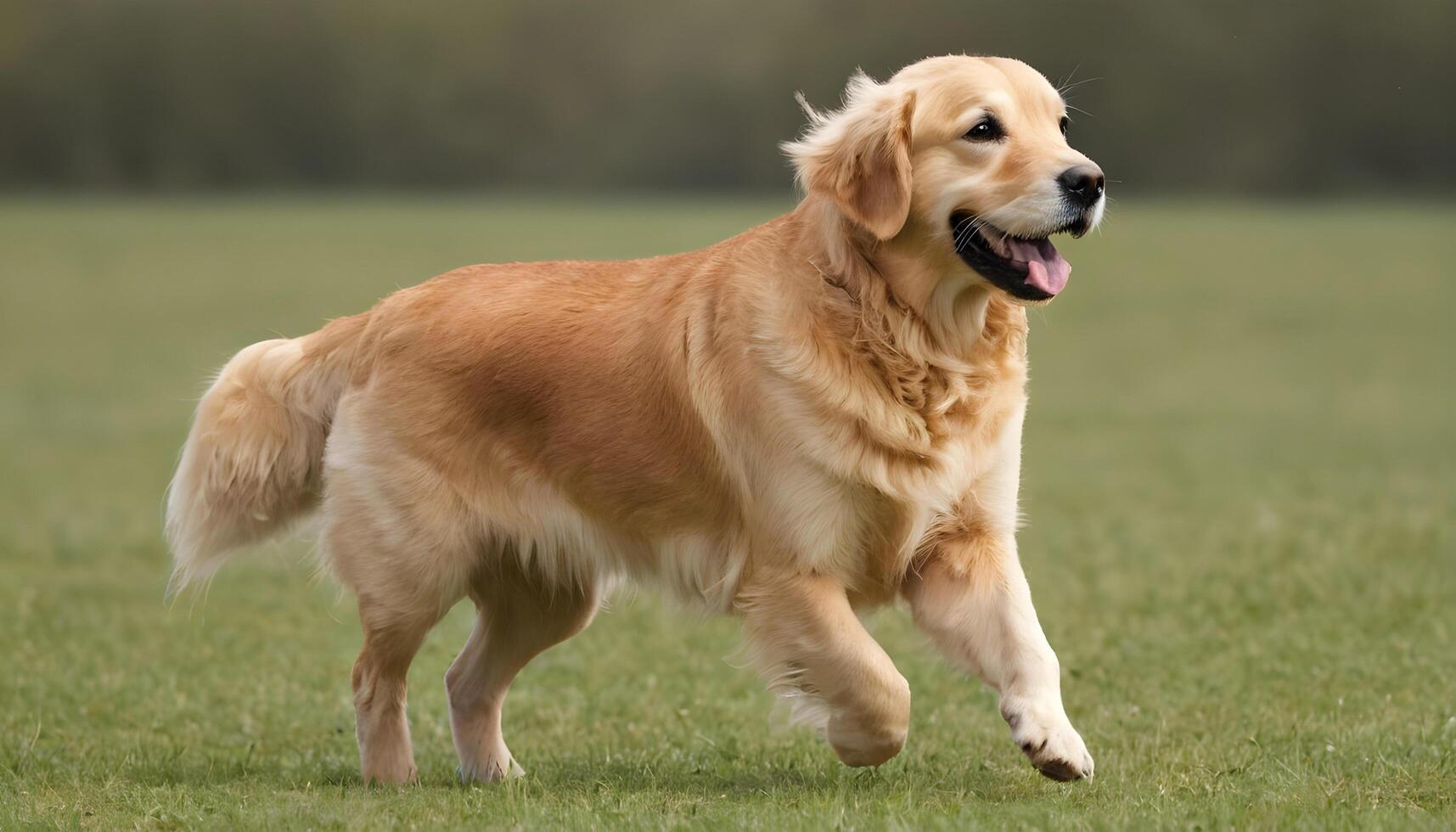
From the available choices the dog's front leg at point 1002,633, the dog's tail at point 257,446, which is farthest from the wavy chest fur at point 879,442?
the dog's tail at point 257,446

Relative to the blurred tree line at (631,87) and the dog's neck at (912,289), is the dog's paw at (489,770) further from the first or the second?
the blurred tree line at (631,87)

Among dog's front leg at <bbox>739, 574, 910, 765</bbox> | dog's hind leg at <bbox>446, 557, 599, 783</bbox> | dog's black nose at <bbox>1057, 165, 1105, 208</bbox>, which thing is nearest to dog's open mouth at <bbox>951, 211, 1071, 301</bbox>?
dog's black nose at <bbox>1057, 165, 1105, 208</bbox>

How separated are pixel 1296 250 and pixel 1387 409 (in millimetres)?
18352

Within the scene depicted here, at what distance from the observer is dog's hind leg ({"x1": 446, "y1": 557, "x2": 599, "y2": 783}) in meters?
5.91

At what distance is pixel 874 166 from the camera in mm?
5004

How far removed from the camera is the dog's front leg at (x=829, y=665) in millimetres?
4902

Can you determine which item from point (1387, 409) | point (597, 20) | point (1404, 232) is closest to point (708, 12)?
point (597, 20)

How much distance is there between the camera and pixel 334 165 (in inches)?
2103

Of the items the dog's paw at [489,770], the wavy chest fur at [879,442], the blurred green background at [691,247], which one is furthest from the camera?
the dog's paw at [489,770]

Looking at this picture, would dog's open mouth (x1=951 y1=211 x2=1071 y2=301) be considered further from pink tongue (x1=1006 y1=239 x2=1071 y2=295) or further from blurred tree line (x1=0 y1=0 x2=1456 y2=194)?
blurred tree line (x1=0 y1=0 x2=1456 y2=194)

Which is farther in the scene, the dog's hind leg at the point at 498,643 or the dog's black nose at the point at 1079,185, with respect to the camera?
the dog's hind leg at the point at 498,643

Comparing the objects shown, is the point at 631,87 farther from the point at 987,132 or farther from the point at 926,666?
the point at 987,132

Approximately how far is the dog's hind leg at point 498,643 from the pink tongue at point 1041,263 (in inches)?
75.8

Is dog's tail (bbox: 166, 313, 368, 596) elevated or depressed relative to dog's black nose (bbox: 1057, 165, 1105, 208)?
depressed
